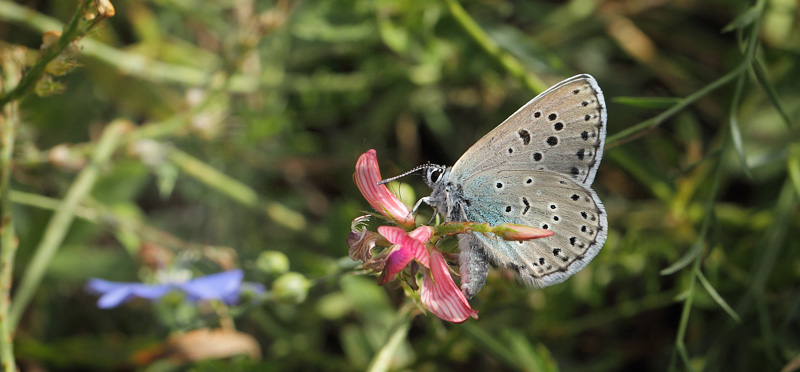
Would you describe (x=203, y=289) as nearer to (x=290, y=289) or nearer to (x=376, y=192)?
(x=290, y=289)

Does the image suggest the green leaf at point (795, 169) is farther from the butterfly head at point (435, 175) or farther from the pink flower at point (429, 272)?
the pink flower at point (429, 272)

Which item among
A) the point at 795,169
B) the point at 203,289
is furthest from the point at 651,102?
the point at 203,289

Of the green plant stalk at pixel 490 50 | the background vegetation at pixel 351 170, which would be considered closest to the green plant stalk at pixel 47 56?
the background vegetation at pixel 351 170

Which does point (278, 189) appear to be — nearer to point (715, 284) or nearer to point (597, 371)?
point (597, 371)

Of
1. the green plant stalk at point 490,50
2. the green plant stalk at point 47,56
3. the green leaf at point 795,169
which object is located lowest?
the green leaf at point 795,169

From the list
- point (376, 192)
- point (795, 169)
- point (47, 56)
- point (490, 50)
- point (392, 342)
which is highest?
point (47, 56)

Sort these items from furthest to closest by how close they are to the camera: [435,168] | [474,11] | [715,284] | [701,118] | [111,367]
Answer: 1. [701,118]
2. [474,11]
3. [111,367]
4. [715,284]
5. [435,168]

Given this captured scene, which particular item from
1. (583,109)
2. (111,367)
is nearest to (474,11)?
(583,109)

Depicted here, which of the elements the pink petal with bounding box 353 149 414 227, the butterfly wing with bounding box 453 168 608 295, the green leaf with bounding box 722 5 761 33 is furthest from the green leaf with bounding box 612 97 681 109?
the pink petal with bounding box 353 149 414 227
